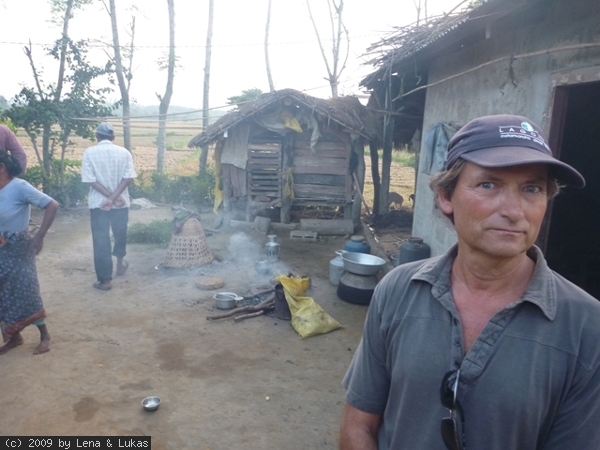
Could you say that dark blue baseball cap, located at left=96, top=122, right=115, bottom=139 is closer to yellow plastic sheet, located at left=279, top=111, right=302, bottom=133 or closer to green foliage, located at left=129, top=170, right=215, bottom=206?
yellow plastic sheet, located at left=279, top=111, right=302, bottom=133

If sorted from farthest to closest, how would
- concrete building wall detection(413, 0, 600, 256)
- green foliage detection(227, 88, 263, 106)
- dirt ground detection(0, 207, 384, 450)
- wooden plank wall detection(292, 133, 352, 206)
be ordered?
green foliage detection(227, 88, 263, 106), wooden plank wall detection(292, 133, 352, 206), dirt ground detection(0, 207, 384, 450), concrete building wall detection(413, 0, 600, 256)

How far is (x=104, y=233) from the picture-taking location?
20.8 ft

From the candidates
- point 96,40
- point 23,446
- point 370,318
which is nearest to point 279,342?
point 23,446

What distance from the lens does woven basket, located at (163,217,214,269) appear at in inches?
300

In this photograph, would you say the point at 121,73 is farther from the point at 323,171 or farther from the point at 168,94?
the point at 323,171

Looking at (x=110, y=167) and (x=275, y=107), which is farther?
(x=275, y=107)

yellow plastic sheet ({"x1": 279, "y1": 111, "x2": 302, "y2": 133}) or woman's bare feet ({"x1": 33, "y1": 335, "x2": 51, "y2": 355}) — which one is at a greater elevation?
yellow plastic sheet ({"x1": 279, "y1": 111, "x2": 302, "y2": 133})

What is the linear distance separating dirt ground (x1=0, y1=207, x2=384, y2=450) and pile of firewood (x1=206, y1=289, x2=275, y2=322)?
0.09m

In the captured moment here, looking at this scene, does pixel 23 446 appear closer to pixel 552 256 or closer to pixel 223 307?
pixel 223 307

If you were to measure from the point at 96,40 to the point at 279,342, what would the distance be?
13.0 m

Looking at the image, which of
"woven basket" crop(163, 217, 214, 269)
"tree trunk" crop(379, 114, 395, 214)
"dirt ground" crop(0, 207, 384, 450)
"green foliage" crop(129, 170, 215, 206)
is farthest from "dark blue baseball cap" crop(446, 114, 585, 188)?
"green foliage" crop(129, 170, 215, 206)

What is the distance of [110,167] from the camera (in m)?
6.24

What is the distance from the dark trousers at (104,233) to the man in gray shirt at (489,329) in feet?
18.6

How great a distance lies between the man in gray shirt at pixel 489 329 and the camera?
119cm
